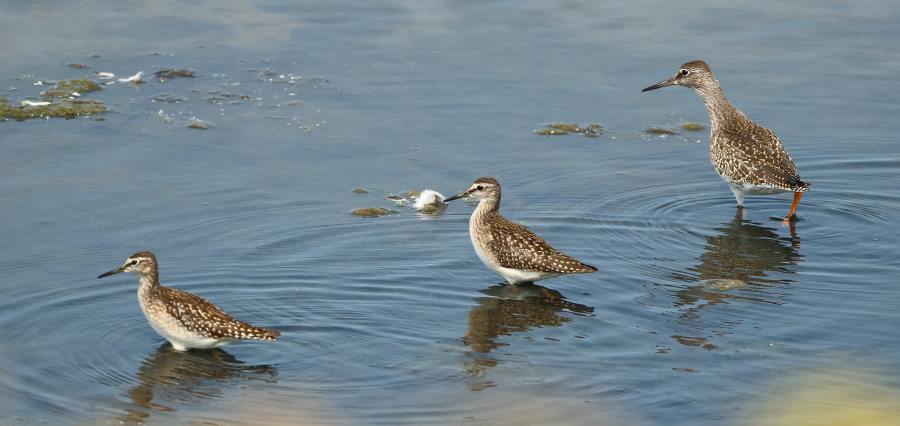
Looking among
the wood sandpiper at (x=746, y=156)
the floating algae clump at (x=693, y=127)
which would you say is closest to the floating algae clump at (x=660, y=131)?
the floating algae clump at (x=693, y=127)

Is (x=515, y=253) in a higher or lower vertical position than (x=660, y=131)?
lower

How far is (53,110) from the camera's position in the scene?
15.5 m

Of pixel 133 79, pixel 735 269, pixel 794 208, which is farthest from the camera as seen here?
pixel 133 79

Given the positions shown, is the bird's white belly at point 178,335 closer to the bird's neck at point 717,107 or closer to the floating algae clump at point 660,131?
the bird's neck at point 717,107

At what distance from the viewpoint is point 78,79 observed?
1647 cm

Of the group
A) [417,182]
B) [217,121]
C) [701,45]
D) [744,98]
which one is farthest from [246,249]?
[701,45]

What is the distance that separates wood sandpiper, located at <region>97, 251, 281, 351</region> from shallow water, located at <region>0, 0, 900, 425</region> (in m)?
0.20

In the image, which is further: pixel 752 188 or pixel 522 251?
pixel 752 188

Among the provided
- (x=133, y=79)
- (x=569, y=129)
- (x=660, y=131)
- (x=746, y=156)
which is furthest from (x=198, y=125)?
(x=746, y=156)

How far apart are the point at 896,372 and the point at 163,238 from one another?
656cm

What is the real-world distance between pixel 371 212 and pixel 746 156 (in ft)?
13.0

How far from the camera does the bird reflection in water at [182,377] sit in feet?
30.5

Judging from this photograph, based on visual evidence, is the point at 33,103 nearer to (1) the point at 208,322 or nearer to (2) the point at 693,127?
(1) the point at 208,322

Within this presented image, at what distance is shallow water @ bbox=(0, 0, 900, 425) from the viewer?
31.8 ft
